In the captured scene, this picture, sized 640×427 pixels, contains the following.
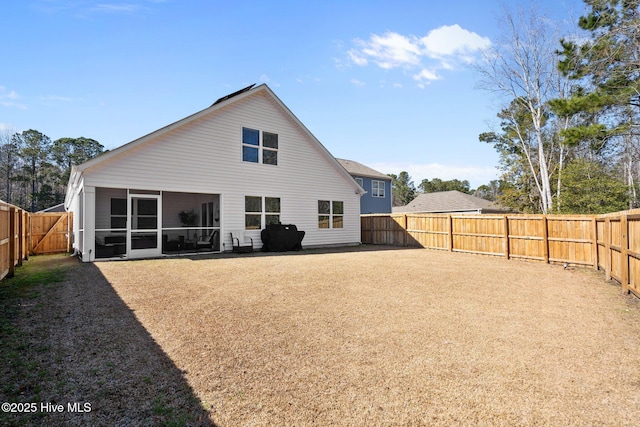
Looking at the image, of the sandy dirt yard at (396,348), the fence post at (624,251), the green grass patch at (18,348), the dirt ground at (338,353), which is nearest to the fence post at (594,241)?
the sandy dirt yard at (396,348)

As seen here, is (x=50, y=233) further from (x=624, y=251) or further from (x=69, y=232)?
(x=624, y=251)

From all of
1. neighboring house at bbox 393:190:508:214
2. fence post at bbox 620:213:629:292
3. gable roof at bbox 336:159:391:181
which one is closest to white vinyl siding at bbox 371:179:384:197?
gable roof at bbox 336:159:391:181

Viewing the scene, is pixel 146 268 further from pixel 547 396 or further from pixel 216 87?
pixel 216 87

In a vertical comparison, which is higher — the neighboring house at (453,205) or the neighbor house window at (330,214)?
the neighboring house at (453,205)

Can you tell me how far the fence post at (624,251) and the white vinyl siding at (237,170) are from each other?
36.9 feet

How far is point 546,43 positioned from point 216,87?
19.4 m

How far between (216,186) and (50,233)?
8.82 metres

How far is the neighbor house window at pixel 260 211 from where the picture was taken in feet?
44.5

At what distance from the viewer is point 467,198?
31750 millimetres

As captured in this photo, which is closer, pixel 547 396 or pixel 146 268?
pixel 547 396

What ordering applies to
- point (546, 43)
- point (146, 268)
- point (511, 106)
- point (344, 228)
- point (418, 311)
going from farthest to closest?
point (511, 106), point (546, 43), point (344, 228), point (146, 268), point (418, 311)

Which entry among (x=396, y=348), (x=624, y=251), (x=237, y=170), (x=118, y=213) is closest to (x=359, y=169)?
(x=237, y=170)

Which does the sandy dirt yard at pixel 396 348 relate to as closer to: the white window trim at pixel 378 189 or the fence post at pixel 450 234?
the fence post at pixel 450 234

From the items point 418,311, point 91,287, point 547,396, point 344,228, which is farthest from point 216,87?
point 547,396
